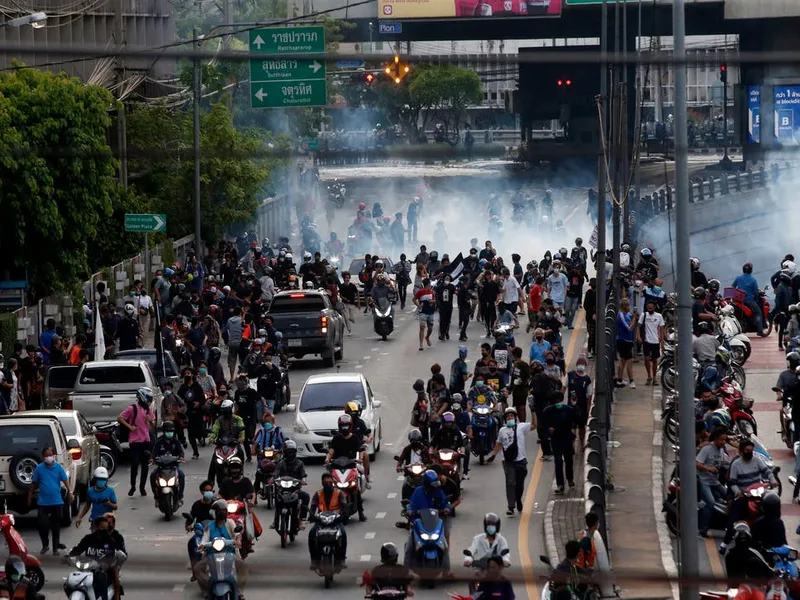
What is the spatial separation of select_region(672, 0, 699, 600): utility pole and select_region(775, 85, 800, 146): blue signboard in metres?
57.0

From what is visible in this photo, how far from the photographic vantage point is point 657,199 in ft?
212

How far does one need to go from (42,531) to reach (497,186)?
6475cm

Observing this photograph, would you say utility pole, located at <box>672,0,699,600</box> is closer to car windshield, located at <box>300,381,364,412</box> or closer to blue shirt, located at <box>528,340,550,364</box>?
car windshield, located at <box>300,381,364,412</box>

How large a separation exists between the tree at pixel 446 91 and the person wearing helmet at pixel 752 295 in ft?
210

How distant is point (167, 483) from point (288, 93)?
23.5m

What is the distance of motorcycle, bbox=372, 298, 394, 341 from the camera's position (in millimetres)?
39000

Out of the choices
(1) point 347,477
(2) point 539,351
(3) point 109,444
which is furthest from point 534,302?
(1) point 347,477

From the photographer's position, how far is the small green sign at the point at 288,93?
44.2 metres

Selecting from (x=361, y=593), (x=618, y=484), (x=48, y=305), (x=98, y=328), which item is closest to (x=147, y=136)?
(x=48, y=305)

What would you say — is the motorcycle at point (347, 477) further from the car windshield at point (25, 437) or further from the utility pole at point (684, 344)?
the utility pole at point (684, 344)

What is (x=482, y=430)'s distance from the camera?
85.4ft

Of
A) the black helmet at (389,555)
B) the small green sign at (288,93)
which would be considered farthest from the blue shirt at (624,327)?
the small green sign at (288,93)

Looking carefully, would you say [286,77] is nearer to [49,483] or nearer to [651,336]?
[651,336]

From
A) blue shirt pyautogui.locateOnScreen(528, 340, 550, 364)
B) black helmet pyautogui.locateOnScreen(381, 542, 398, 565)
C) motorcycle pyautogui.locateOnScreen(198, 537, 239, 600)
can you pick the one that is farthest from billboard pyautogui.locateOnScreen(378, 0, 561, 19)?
black helmet pyautogui.locateOnScreen(381, 542, 398, 565)
